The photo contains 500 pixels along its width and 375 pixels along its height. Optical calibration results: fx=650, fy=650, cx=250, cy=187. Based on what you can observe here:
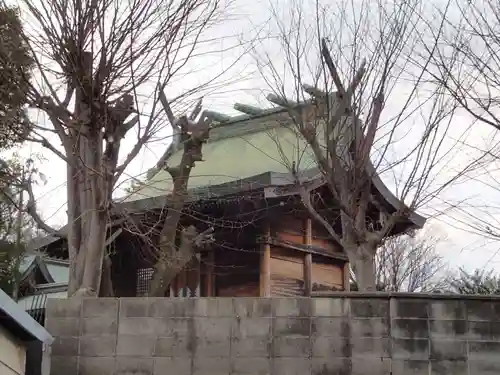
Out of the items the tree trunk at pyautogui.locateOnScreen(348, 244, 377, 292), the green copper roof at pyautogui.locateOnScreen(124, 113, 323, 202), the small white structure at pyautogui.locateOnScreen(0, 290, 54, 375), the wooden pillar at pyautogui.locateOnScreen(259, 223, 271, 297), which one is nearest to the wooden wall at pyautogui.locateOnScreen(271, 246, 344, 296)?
the wooden pillar at pyautogui.locateOnScreen(259, 223, 271, 297)

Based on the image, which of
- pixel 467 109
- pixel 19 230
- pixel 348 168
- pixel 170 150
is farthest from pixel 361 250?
pixel 19 230

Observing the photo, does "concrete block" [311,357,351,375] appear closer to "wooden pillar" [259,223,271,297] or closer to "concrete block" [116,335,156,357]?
"concrete block" [116,335,156,357]

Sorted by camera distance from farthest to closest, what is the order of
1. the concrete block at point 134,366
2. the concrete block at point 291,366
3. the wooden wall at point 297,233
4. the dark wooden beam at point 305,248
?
the wooden wall at point 297,233, the dark wooden beam at point 305,248, the concrete block at point 134,366, the concrete block at point 291,366

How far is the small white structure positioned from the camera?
16.5ft

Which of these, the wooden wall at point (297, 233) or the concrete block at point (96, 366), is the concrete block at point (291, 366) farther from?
the wooden wall at point (297, 233)

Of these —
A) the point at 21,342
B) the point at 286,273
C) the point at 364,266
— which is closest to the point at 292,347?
the point at 21,342

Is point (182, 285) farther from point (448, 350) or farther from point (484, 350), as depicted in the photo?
point (484, 350)

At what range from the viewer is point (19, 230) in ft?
45.1

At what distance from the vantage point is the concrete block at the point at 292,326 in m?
5.68

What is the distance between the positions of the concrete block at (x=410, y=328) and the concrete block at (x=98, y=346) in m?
2.48

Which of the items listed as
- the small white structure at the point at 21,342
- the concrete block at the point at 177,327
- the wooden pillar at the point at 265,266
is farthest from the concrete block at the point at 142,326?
the wooden pillar at the point at 265,266

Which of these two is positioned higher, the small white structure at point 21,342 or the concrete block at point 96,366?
the small white structure at point 21,342

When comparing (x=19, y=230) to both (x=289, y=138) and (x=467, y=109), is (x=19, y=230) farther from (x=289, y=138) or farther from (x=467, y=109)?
(x=467, y=109)

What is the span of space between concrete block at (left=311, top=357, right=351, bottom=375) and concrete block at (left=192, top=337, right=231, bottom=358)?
0.76 metres
